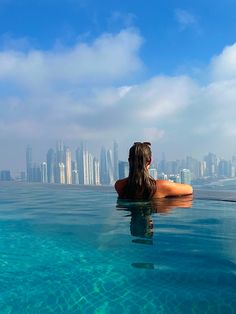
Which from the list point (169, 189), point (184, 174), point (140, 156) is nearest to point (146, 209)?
point (140, 156)

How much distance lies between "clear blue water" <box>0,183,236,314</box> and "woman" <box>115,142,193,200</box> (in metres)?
1.15

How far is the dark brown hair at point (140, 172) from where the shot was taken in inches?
258

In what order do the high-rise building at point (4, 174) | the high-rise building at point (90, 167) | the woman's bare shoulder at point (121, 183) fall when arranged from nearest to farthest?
the woman's bare shoulder at point (121, 183) < the high-rise building at point (4, 174) < the high-rise building at point (90, 167)

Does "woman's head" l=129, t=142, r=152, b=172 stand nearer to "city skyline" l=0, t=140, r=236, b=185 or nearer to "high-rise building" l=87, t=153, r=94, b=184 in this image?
"city skyline" l=0, t=140, r=236, b=185

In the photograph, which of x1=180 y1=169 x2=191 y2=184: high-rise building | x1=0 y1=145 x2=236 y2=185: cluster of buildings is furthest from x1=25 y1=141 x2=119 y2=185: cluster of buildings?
x1=180 y1=169 x2=191 y2=184: high-rise building

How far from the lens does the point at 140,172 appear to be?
6590 mm

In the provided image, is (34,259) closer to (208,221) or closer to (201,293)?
(201,293)

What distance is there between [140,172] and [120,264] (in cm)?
349

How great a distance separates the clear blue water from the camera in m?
2.47

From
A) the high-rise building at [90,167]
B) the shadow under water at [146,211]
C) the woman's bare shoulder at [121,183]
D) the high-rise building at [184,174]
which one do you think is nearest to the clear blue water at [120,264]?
the shadow under water at [146,211]

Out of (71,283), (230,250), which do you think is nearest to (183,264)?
(230,250)

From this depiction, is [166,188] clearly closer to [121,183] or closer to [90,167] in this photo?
[121,183]

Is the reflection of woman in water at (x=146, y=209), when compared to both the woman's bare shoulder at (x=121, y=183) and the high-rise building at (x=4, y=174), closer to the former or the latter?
the woman's bare shoulder at (x=121, y=183)

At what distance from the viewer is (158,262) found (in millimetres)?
3205
